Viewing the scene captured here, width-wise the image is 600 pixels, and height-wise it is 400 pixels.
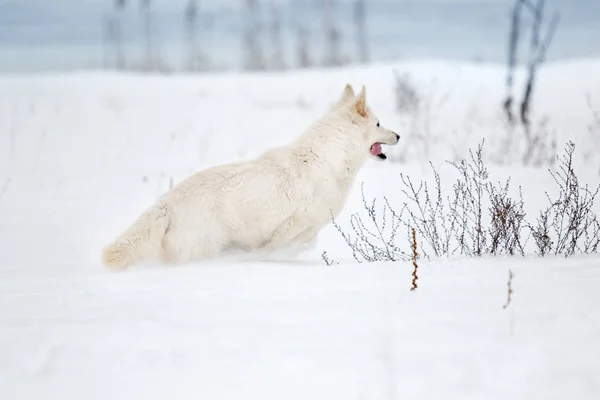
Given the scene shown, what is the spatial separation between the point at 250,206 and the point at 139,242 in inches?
38.3

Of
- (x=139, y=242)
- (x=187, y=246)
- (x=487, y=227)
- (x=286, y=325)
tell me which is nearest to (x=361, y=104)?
(x=487, y=227)

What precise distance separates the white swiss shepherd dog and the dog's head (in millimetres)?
130

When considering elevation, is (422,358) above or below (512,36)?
below

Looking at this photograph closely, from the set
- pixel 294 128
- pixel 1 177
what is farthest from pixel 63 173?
pixel 294 128

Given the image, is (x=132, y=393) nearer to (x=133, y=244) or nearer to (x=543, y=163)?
(x=133, y=244)

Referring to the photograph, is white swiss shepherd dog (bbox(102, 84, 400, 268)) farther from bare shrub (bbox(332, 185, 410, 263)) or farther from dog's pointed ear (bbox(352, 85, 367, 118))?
bare shrub (bbox(332, 185, 410, 263))

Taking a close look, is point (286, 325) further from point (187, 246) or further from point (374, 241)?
point (374, 241)

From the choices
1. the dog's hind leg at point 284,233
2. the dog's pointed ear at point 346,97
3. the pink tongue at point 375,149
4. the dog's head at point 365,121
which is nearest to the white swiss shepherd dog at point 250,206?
the dog's hind leg at point 284,233

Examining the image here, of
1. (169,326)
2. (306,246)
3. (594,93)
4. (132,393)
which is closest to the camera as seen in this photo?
(132,393)

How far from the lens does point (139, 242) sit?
5609 mm

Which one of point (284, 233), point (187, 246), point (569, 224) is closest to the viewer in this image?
point (187, 246)

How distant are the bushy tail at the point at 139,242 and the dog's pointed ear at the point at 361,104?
7.00ft

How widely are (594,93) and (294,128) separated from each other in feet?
32.8

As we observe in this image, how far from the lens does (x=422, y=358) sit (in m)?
3.05
